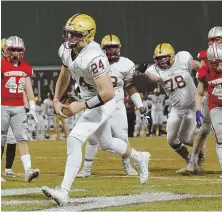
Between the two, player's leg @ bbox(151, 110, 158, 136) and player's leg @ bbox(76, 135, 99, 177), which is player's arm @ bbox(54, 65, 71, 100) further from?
player's leg @ bbox(151, 110, 158, 136)

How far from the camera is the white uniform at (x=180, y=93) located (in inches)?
312

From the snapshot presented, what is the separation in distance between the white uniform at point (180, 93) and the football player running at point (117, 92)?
36 centimetres

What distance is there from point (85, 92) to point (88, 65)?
1.38 ft

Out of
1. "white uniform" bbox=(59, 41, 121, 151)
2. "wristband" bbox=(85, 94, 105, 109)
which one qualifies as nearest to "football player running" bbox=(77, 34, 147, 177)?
"white uniform" bbox=(59, 41, 121, 151)

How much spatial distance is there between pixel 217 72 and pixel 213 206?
197 centimetres

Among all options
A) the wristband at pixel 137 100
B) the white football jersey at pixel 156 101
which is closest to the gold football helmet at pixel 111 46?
the wristband at pixel 137 100

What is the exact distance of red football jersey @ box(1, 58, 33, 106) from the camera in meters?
7.30

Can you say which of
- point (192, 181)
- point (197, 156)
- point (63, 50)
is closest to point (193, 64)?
point (197, 156)

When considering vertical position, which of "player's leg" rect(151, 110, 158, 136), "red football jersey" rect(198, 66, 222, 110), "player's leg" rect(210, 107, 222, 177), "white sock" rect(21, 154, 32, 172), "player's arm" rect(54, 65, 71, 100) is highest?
"player's arm" rect(54, 65, 71, 100)

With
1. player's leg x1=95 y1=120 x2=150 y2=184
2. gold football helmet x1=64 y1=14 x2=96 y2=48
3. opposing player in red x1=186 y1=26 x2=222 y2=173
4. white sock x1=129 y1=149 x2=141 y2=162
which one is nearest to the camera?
gold football helmet x1=64 y1=14 x2=96 y2=48

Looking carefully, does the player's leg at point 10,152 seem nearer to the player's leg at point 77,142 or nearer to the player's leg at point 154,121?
the player's leg at point 77,142

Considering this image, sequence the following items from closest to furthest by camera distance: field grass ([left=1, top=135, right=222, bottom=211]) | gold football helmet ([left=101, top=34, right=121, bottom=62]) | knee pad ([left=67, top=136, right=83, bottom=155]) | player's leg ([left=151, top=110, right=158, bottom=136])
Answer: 1. field grass ([left=1, top=135, right=222, bottom=211])
2. knee pad ([left=67, top=136, right=83, bottom=155])
3. gold football helmet ([left=101, top=34, right=121, bottom=62])
4. player's leg ([left=151, top=110, right=158, bottom=136])

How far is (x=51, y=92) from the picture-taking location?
21516 mm

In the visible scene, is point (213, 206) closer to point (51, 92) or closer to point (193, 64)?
point (193, 64)
